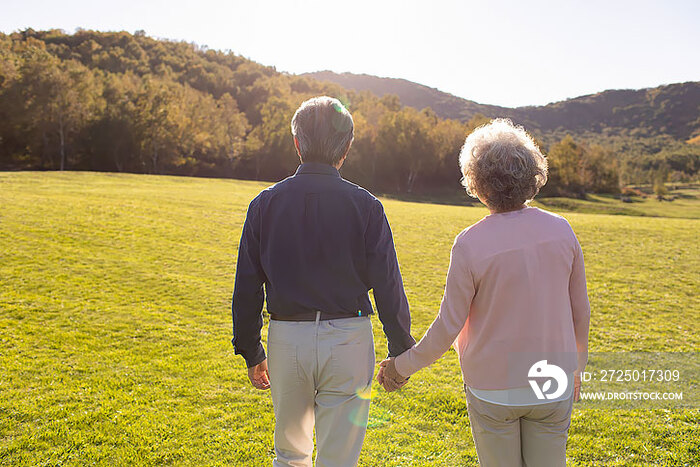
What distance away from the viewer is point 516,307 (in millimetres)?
2344

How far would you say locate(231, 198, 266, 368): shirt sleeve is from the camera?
110 inches

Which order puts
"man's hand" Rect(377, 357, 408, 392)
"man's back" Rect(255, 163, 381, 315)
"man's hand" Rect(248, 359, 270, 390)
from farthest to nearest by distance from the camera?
1. "man's hand" Rect(248, 359, 270, 390)
2. "man's hand" Rect(377, 357, 408, 392)
3. "man's back" Rect(255, 163, 381, 315)

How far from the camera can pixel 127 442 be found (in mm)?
4684

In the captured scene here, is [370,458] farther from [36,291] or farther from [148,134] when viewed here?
[148,134]

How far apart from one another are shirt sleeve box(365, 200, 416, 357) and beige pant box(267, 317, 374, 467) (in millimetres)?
174

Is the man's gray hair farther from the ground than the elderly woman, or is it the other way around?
the man's gray hair

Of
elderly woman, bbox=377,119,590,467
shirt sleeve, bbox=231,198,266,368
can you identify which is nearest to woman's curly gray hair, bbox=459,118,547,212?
elderly woman, bbox=377,119,590,467

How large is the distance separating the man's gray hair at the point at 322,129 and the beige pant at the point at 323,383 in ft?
3.37

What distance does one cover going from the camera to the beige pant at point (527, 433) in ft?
7.85

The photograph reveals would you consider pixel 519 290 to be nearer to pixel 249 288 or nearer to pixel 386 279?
pixel 386 279

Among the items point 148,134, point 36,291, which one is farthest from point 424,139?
point 36,291

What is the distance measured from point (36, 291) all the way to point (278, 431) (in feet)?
31.3

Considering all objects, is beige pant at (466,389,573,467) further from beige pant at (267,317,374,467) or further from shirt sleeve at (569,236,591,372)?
beige pant at (267,317,374,467)

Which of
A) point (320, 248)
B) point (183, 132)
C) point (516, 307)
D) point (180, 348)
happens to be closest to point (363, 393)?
point (320, 248)
